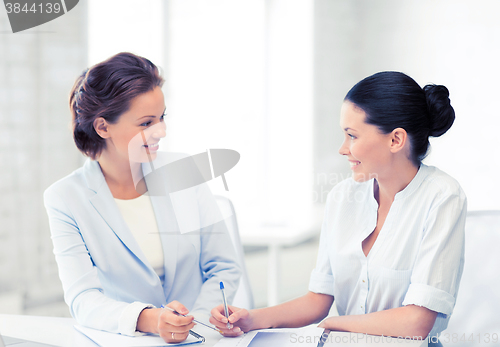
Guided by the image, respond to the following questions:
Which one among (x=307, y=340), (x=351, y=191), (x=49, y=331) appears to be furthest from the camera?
(x=351, y=191)

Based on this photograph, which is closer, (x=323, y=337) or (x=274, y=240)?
(x=323, y=337)

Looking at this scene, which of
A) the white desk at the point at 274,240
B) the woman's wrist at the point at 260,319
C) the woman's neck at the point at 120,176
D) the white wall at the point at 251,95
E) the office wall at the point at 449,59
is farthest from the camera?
the white desk at the point at 274,240

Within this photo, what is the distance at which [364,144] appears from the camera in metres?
0.82

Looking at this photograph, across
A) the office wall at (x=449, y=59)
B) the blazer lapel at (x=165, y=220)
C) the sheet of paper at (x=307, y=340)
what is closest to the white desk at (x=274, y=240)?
the office wall at (x=449, y=59)

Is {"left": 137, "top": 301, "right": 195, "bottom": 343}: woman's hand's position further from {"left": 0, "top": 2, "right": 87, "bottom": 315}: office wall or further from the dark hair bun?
{"left": 0, "top": 2, "right": 87, "bottom": 315}: office wall

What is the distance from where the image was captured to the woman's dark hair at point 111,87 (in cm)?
91

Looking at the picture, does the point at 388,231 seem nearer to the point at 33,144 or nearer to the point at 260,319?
the point at 260,319

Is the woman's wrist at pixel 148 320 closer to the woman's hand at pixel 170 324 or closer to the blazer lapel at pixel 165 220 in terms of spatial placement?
the woman's hand at pixel 170 324

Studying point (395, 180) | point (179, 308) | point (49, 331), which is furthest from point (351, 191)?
point (49, 331)

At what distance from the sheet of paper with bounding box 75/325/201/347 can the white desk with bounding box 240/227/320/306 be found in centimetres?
88

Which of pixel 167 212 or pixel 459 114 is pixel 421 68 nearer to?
pixel 459 114

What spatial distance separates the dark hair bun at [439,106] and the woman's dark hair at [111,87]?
1.96 feet

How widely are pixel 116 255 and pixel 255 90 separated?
0.87 metres

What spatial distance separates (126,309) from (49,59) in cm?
99
